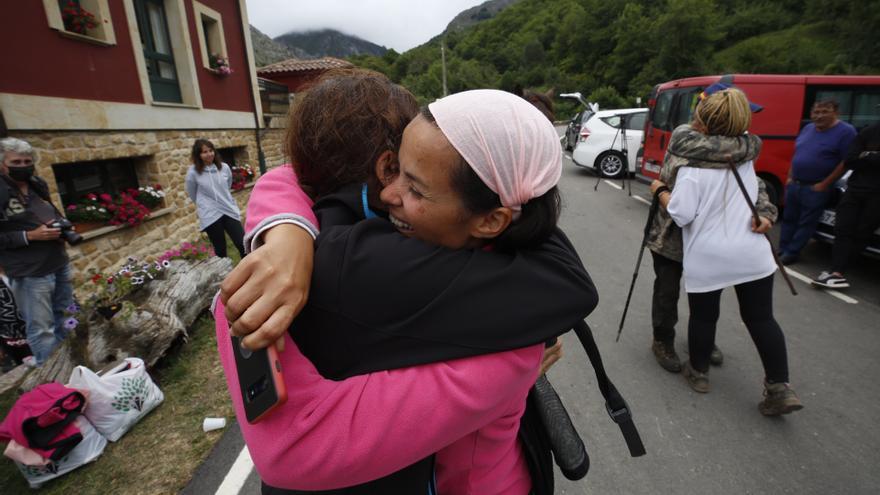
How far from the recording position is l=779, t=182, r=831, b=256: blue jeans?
5055mm

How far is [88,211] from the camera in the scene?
227 inches

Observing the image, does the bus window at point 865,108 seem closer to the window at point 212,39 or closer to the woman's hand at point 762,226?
the woman's hand at point 762,226

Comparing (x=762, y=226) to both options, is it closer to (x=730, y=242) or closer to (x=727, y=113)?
(x=730, y=242)

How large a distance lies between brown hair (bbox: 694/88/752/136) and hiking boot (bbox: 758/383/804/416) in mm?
1659

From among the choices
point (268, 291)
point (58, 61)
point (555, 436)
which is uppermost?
point (58, 61)

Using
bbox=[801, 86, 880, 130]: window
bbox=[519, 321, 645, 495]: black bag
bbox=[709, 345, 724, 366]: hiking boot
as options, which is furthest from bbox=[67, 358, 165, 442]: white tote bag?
bbox=[801, 86, 880, 130]: window

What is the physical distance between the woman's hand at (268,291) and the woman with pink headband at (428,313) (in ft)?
0.13

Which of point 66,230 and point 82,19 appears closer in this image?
point 66,230

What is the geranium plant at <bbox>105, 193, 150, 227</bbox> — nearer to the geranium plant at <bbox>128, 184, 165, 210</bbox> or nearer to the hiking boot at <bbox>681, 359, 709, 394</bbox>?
the geranium plant at <bbox>128, 184, 165, 210</bbox>

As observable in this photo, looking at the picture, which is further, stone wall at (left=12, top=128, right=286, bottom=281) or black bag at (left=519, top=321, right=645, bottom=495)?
stone wall at (left=12, top=128, right=286, bottom=281)

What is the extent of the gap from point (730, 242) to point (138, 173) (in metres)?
8.55

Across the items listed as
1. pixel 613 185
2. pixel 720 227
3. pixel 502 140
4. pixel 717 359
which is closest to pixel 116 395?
pixel 502 140

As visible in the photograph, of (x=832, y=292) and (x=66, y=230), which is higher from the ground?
(x=66, y=230)

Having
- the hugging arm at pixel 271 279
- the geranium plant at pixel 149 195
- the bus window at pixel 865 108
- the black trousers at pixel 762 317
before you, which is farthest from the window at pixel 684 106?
the geranium plant at pixel 149 195
